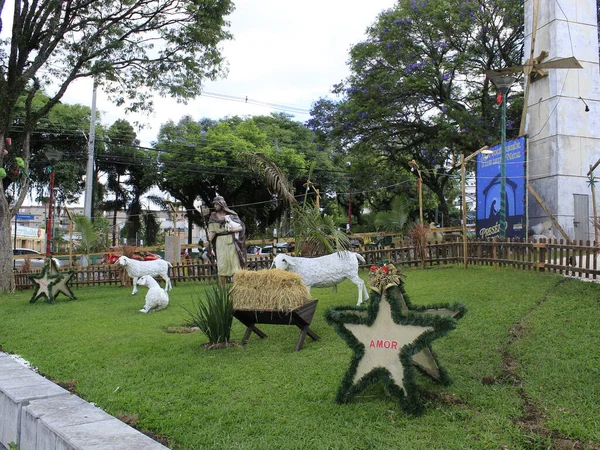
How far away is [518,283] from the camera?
997cm

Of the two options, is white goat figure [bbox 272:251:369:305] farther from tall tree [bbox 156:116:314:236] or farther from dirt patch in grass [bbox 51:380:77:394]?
tall tree [bbox 156:116:314:236]

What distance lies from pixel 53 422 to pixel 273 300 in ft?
9.16

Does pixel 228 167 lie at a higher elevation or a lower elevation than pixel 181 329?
higher

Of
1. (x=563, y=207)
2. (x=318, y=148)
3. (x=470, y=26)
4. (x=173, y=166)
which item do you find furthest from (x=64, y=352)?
(x=318, y=148)

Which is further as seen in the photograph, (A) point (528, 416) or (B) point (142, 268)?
(B) point (142, 268)

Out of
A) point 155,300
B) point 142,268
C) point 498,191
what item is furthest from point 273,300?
point 498,191

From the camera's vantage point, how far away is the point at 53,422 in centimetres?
385

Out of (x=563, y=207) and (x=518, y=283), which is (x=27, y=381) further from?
(x=563, y=207)

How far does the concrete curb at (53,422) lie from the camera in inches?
138

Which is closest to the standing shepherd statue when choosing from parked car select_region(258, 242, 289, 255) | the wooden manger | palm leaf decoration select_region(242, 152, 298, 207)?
palm leaf decoration select_region(242, 152, 298, 207)

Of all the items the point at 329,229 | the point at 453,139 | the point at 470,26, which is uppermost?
the point at 470,26

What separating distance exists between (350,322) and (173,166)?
2974 cm

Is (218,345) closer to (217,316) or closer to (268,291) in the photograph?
(217,316)

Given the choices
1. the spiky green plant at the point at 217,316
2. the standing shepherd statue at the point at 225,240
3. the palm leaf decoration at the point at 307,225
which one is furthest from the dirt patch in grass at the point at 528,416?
the standing shepherd statue at the point at 225,240
